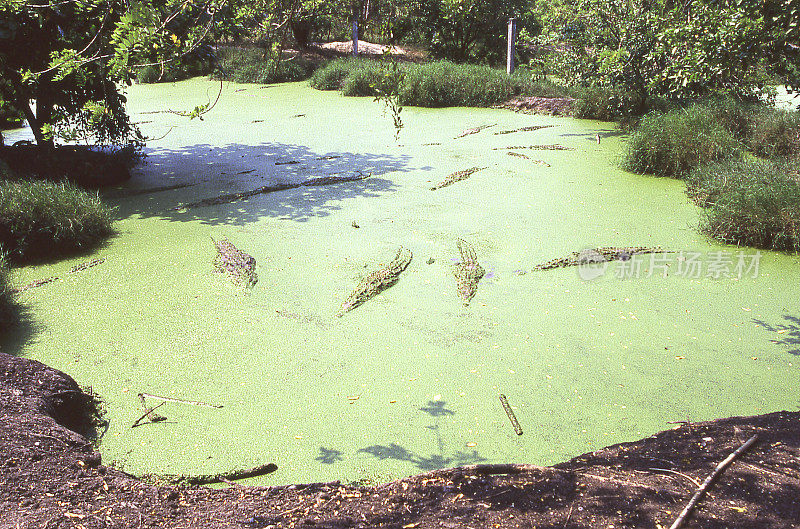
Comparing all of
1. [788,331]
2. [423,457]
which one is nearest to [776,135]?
[788,331]

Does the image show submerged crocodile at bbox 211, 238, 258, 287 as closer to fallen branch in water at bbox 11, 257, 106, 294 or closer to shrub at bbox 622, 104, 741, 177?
fallen branch in water at bbox 11, 257, 106, 294

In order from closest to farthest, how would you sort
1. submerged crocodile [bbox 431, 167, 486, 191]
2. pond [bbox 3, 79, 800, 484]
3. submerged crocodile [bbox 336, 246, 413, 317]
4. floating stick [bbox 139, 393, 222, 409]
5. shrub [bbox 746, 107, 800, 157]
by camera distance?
pond [bbox 3, 79, 800, 484] < floating stick [bbox 139, 393, 222, 409] < submerged crocodile [bbox 336, 246, 413, 317] < submerged crocodile [bbox 431, 167, 486, 191] < shrub [bbox 746, 107, 800, 157]

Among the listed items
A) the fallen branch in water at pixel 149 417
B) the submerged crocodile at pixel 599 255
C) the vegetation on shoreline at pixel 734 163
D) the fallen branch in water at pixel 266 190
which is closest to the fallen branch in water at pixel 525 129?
the vegetation on shoreline at pixel 734 163

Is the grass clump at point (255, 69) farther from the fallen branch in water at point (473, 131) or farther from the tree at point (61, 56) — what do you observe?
the tree at point (61, 56)

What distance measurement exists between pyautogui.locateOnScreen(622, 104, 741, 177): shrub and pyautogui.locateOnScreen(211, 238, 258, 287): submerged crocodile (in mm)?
3258

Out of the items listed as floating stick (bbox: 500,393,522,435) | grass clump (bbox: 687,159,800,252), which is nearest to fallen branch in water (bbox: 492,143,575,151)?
grass clump (bbox: 687,159,800,252)

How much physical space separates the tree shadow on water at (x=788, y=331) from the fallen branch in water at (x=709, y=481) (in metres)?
0.95

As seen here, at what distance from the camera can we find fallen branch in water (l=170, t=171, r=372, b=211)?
425cm

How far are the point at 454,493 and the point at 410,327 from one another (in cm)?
117

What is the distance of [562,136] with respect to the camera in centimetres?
601

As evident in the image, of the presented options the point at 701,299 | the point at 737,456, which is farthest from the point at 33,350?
the point at 701,299

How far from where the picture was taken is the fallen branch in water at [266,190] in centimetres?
425

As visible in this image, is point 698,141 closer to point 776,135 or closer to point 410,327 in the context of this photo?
point 776,135

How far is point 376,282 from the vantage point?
2.99 meters
